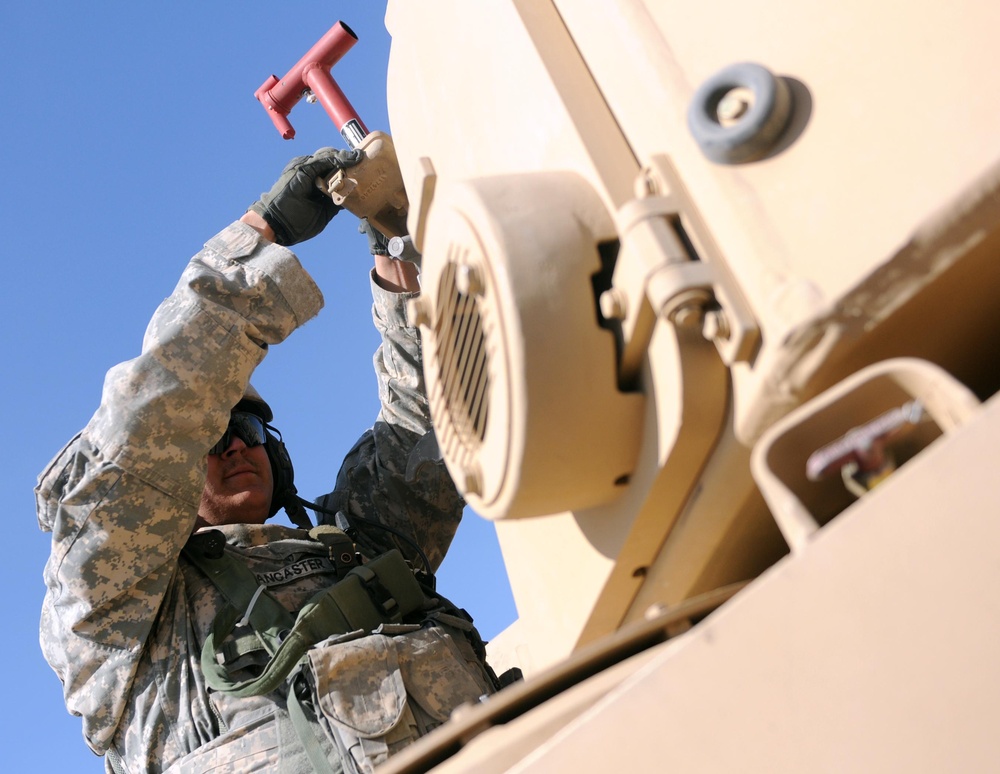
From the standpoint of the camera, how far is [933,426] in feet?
2.71

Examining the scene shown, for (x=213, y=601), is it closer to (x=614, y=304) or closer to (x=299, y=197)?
(x=299, y=197)

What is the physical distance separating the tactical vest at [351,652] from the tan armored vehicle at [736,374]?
1.18 m

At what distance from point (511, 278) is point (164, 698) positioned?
196 centimetres

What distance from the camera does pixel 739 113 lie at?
99 centimetres

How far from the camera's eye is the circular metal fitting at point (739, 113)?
0.95 meters

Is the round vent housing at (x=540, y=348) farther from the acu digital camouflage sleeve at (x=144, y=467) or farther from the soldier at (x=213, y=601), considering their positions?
the acu digital camouflage sleeve at (x=144, y=467)

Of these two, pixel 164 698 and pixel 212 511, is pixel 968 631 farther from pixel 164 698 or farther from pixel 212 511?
pixel 212 511

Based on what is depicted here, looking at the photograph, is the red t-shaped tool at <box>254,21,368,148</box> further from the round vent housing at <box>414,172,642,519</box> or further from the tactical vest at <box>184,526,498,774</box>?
the round vent housing at <box>414,172,642,519</box>

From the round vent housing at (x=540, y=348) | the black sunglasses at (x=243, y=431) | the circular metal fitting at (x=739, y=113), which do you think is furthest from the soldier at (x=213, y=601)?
the circular metal fitting at (x=739, y=113)

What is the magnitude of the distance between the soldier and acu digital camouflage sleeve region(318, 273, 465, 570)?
1.92 ft

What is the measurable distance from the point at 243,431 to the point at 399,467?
0.51m

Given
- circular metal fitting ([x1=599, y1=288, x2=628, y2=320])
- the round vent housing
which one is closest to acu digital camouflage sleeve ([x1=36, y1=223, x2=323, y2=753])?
the round vent housing

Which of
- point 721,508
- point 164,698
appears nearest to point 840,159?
point 721,508

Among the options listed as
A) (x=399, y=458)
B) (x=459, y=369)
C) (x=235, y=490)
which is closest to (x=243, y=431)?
(x=235, y=490)
